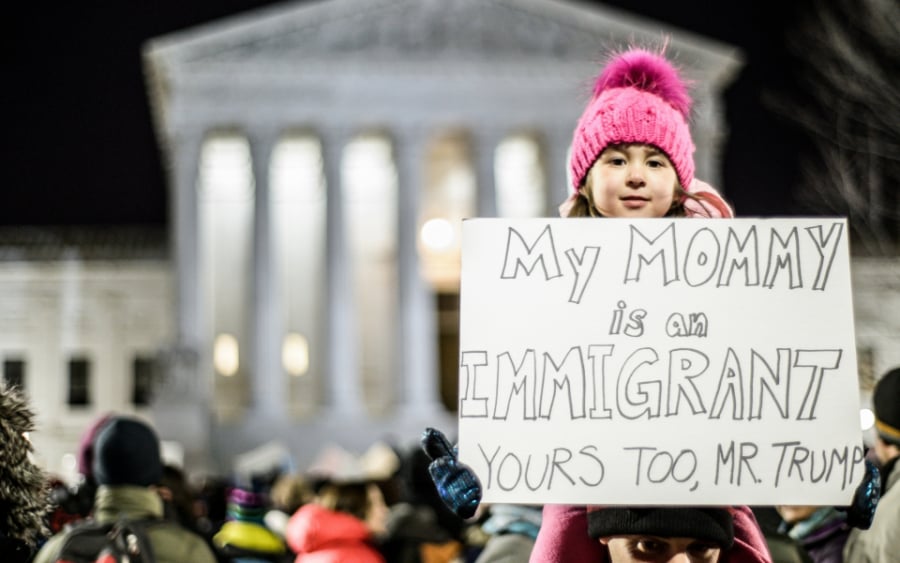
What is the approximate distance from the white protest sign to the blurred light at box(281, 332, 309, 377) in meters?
54.6

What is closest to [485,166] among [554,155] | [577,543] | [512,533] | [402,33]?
[554,155]

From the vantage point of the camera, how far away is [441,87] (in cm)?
5497

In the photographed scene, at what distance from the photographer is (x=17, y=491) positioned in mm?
5797

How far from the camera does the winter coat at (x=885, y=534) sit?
23.1 feet

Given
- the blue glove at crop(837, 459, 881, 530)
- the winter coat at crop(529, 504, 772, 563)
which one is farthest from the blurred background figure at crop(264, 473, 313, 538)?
the blue glove at crop(837, 459, 881, 530)

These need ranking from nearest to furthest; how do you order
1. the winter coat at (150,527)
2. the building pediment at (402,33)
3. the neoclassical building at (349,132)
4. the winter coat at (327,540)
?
the winter coat at (150,527), the winter coat at (327,540), the neoclassical building at (349,132), the building pediment at (402,33)

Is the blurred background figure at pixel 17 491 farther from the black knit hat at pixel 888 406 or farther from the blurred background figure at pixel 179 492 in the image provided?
the blurred background figure at pixel 179 492

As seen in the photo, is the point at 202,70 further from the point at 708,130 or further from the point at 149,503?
the point at 149,503

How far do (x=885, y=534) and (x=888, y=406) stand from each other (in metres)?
0.86

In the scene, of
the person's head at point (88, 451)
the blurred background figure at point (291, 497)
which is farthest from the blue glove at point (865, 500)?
the blurred background figure at point (291, 497)

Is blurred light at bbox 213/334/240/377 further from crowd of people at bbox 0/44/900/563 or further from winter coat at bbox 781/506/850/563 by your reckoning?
winter coat at bbox 781/506/850/563

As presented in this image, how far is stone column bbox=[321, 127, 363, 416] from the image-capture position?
2106 inches

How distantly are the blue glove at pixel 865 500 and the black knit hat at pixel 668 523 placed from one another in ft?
1.40

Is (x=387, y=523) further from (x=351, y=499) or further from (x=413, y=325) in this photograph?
(x=413, y=325)
